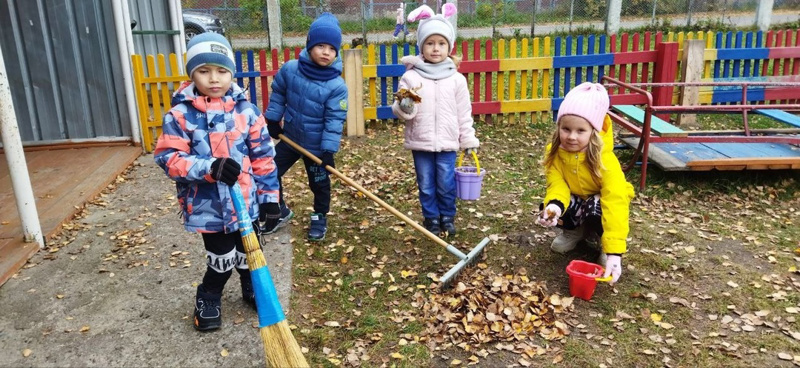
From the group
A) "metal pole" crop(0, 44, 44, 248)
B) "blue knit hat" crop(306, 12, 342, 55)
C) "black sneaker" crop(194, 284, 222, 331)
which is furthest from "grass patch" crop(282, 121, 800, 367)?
"metal pole" crop(0, 44, 44, 248)

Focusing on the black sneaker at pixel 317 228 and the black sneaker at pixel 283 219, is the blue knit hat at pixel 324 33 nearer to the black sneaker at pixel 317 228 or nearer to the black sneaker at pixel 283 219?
the black sneaker at pixel 317 228

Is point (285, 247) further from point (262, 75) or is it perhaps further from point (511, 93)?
point (511, 93)

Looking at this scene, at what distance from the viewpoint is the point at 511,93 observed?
8688 mm

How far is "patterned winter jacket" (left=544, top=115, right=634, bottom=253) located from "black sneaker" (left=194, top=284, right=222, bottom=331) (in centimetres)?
229

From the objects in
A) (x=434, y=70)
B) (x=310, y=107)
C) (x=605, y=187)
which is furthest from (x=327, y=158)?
(x=605, y=187)

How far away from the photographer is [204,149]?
336 cm

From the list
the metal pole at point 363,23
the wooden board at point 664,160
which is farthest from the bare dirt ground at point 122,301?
the metal pole at point 363,23

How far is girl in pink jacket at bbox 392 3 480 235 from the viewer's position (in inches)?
188

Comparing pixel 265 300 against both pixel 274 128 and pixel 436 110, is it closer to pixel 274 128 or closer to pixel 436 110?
pixel 274 128

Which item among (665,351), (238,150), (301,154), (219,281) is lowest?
(665,351)

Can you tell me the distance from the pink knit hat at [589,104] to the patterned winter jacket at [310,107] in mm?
1736

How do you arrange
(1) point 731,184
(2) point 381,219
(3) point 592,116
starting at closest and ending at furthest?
(3) point 592,116 → (2) point 381,219 → (1) point 731,184

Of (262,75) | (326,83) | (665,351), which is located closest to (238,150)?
(326,83)

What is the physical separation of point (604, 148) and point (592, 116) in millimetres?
302
